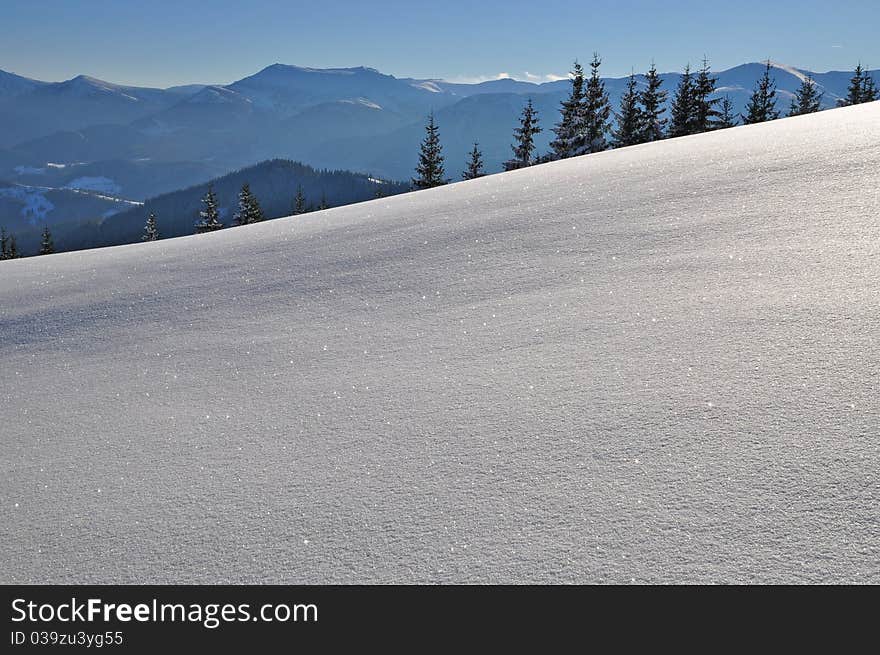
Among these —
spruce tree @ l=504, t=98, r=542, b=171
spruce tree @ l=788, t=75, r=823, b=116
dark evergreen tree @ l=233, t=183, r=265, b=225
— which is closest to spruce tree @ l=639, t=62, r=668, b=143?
spruce tree @ l=504, t=98, r=542, b=171

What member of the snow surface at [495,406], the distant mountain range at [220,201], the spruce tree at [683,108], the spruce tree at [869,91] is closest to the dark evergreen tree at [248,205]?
the spruce tree at [683,108]

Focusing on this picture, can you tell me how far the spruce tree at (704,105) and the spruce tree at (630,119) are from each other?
3.57 meters

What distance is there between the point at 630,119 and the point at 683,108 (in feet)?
12.5

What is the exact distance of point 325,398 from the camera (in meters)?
3.13

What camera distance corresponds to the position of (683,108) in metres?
35.3

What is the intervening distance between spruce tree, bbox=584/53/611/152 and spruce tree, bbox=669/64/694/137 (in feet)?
16.5

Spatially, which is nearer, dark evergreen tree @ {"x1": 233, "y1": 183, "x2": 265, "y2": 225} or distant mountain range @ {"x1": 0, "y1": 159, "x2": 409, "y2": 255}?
dark evergreen tree @ {"x1": 233, "y1": 183, "x2": 265, "y2": 225}

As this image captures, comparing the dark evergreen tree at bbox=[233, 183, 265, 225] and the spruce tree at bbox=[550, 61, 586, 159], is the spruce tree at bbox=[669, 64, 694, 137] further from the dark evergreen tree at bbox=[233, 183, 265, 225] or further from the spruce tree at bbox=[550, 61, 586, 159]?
the dark evergreen tree at bbox=[233, 183, 265, 225]

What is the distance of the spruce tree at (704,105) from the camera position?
1324 inches

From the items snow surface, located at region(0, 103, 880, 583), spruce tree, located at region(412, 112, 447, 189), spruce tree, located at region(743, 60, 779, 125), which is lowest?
snow surface, located at region(0, 103, 880, 583)

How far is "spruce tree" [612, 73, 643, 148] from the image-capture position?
3434 centimetres

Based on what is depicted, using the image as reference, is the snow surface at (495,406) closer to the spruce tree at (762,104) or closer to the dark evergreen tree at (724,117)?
the dark evergreen tree at (724,117)

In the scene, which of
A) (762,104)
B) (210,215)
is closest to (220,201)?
(210,215)
